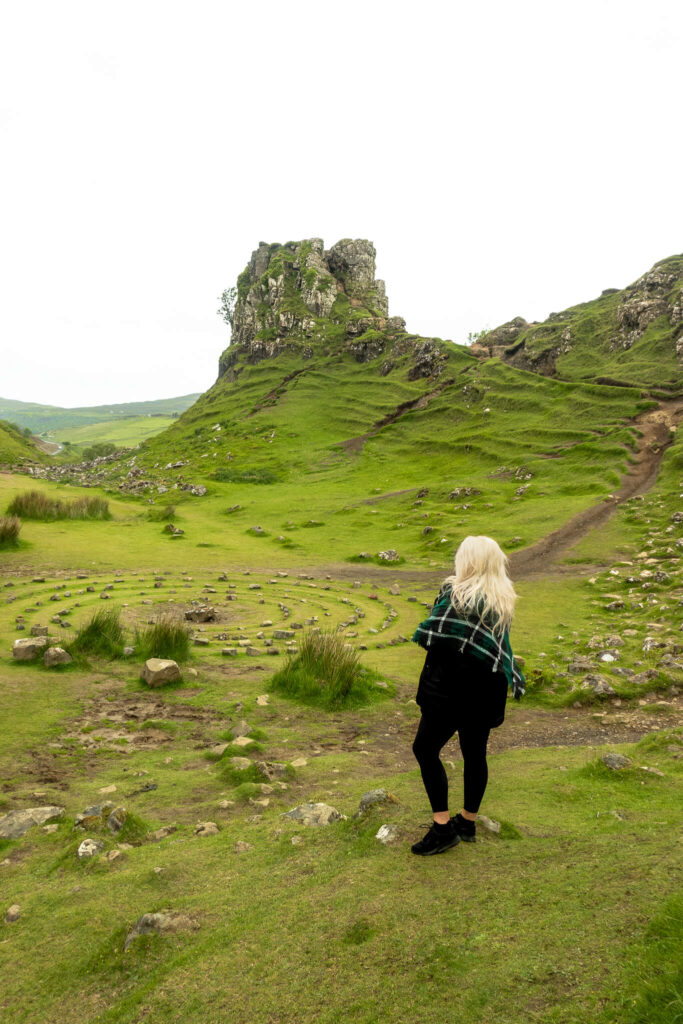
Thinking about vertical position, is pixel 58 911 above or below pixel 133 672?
above

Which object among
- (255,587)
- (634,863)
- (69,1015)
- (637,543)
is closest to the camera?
(69,1015)

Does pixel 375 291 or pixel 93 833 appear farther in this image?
pixel 375 291

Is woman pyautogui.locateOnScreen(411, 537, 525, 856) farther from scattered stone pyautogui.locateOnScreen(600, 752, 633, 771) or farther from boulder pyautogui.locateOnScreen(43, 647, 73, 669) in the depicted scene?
boulder pyautogui.locateOnScreen(43, 647, 73, 669)

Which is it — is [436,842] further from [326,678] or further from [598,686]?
[598,686]

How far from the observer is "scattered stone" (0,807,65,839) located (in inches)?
231

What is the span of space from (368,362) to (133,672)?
8710 centimetres

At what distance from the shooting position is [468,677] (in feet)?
16.1

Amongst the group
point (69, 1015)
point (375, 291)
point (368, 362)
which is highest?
point (375, 291)

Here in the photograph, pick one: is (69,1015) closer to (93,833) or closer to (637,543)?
(93,833)

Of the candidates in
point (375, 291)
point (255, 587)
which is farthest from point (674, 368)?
point (375, 291)

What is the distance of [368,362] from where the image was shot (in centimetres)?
9312

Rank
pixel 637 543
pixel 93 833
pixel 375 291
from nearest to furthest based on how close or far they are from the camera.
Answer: pixel 93 833 < pixel 637 543 < pixel 375 291

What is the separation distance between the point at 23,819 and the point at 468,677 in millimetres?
5260

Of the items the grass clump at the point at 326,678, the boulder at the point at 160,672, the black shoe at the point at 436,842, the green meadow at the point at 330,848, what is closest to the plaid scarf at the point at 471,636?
the black shoe at the point at 436,842
